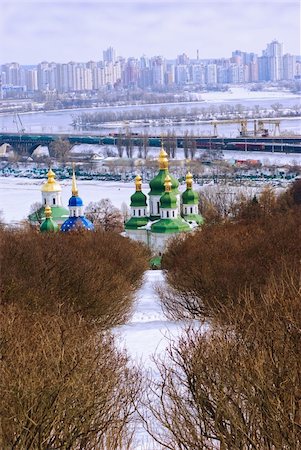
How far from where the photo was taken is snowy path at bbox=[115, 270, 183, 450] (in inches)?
139

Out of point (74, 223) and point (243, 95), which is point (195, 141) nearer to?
point (74, 223)

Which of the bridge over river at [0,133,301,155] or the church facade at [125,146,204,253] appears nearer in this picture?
the church facade at [125,146,204,253]

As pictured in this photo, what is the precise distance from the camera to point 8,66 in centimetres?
5384

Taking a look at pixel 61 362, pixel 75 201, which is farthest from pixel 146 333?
pixel 75 201

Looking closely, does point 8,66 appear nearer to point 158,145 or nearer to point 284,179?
point 158,145

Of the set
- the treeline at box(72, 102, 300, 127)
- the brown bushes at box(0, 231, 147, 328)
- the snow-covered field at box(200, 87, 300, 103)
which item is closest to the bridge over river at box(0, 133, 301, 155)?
the treeline at box(72, 102, 300, 127)

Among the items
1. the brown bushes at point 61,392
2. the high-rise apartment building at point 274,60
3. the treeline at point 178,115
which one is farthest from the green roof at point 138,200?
the high-rise apartment building at point 274,60

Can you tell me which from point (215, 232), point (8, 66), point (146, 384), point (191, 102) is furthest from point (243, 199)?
point (8, 66)

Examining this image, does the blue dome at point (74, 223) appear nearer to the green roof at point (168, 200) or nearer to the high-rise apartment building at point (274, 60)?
the green roof at point (168, 200)

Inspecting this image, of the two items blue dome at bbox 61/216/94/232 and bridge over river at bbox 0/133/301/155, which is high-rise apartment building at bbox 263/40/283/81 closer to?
bridge over river at bbox 0/133/301/155

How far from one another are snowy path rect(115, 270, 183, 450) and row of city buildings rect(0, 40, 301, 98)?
48060mm

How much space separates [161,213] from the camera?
325 inches

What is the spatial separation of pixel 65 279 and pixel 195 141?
17305 millimetres

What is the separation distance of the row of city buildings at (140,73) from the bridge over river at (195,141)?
2838 centimetres
